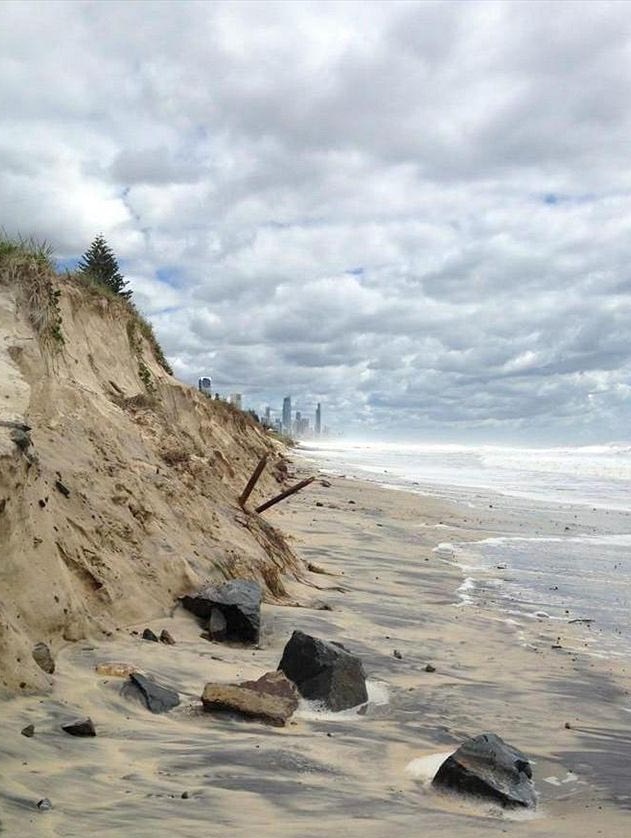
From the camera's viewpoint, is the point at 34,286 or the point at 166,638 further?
the point at 34,286

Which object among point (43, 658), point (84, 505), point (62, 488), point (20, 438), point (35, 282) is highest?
point (35, 282)

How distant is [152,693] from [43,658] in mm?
750

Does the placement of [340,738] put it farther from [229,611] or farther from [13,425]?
[13,425]

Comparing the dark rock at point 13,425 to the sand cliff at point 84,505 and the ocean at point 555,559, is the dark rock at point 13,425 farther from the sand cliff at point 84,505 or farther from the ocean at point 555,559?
the ocean at point 555,559

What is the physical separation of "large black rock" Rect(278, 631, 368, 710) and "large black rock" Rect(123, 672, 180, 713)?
957 millimetres

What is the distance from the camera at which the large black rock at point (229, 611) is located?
7117mm

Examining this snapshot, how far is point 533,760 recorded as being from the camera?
16.1 ft

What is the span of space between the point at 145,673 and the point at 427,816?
8.29 ft

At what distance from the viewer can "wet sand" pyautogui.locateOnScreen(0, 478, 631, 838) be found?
139 inches

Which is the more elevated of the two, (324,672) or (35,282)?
(35,282)

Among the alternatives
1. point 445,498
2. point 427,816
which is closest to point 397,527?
point 445,498

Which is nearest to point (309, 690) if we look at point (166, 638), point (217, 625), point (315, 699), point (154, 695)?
point (315, 699)

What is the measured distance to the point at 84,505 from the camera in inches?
293

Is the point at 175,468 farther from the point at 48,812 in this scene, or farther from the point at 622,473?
the point at 622,473
